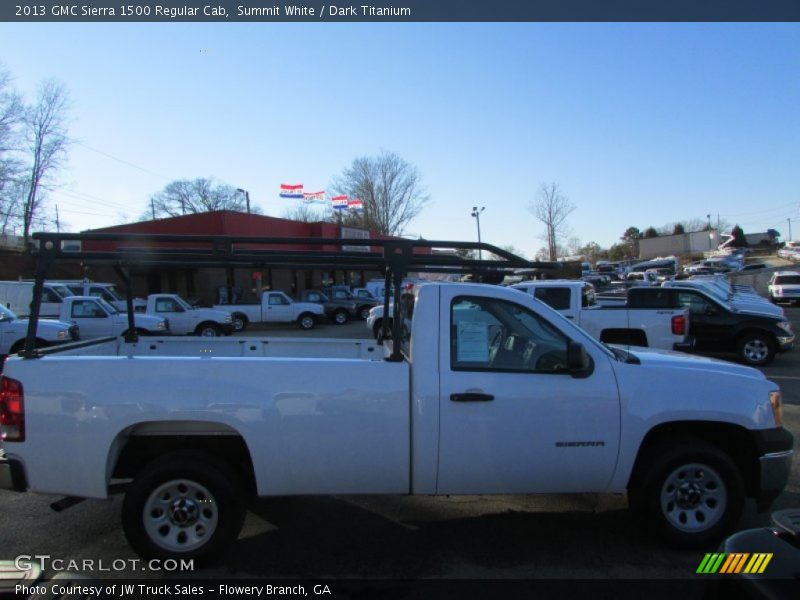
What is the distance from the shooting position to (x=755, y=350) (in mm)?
11938

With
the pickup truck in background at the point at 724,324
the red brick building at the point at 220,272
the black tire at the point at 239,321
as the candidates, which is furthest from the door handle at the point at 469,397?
the red brick building at the point at 220,272

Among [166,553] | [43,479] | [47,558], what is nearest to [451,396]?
[166,553]

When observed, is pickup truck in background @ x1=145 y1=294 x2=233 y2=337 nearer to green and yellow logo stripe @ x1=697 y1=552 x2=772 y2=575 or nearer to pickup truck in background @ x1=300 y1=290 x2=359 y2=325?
pickup truck in background @ x1=300 y1=290 x2=359 y2=325

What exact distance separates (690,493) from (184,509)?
3479mm

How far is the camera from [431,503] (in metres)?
4.64

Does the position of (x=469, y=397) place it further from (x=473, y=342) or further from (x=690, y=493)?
(x=690, y=493)

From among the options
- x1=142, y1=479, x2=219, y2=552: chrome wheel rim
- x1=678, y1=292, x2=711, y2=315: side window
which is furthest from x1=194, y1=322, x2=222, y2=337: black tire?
x1=142, y1=479, x2=219, y2=552: chrome wheel rim

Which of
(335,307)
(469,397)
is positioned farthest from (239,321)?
(469,397)

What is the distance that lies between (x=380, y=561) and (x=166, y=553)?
1417 millimetres

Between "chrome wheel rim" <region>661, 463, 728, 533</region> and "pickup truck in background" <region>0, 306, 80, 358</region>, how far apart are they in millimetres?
13196

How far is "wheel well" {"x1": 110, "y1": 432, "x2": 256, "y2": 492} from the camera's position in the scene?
3715 millimetres

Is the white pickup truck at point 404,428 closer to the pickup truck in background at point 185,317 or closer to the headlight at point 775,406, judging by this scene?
the headlight at point 775,406

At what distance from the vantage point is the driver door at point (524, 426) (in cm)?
360

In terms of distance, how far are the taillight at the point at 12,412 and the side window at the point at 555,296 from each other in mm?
9057
